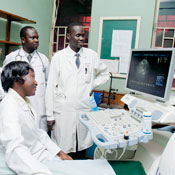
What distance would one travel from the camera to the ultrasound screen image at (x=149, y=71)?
1.20m

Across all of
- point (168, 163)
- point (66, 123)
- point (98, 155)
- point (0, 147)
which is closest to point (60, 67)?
point (66, 123)

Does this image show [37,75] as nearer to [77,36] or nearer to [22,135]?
[77,36]

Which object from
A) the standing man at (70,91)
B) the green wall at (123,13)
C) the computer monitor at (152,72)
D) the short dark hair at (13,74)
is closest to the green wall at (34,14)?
the green wall at (123,13)

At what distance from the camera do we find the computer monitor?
1165 millimetres

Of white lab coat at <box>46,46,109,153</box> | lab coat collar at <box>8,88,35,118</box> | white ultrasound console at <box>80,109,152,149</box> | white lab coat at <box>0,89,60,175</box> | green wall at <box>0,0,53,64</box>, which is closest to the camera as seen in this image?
white lab coat at <box>0,89,60,175</box>

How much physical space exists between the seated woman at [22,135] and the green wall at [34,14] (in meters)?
1.58

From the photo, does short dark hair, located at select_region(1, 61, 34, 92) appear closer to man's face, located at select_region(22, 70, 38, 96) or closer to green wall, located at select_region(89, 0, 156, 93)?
man's face, located at select_region(22, 70, 38, 96)

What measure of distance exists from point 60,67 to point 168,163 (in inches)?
50.4

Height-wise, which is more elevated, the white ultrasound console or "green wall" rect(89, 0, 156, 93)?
"green wall" rect(89, 0, 156, 93)

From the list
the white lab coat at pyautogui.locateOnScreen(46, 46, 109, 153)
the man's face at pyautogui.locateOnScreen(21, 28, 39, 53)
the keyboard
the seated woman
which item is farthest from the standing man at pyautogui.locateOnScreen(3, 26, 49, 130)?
the keyboard

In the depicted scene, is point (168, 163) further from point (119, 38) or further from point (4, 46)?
point (4, 46)

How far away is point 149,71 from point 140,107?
25 centimetres

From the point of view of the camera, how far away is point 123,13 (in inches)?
103

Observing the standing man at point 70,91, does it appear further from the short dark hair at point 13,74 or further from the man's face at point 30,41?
the short dark hair at point 13,74
